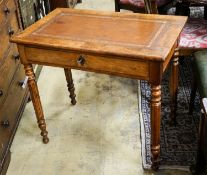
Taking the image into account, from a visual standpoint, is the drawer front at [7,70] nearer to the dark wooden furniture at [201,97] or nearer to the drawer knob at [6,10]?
the drawer knob at [6,10]

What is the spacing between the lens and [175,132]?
6.75 feet

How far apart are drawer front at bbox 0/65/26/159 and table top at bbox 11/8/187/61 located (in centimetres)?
50

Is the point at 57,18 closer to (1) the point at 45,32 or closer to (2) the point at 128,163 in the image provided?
(1) the point at 45,32

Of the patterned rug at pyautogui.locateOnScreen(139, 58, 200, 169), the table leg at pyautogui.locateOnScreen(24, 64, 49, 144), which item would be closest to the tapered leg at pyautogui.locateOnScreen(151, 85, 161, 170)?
the patterned rug at pyautogui.locateOnScreen(139, 58, 200, 169)

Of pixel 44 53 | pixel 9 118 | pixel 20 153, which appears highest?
pixel 44 53

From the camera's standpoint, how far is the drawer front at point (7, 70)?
1.90 meters

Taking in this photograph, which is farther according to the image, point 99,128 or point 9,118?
point 99,128

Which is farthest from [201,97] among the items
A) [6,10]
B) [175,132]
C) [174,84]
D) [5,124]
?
[6,10]

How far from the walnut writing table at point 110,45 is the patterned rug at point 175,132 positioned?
14 centimetres

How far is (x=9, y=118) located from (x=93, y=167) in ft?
2.03

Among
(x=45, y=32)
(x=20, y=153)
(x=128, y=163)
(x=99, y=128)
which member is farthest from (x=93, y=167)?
(x=45, y=32)

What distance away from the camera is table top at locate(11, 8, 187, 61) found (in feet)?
4.79

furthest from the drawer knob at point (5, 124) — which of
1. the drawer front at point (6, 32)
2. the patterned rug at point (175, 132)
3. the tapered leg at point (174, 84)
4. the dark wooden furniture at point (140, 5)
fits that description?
the dark wooden furniture at point (140, 5)

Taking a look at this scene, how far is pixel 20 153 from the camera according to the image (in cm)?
202
